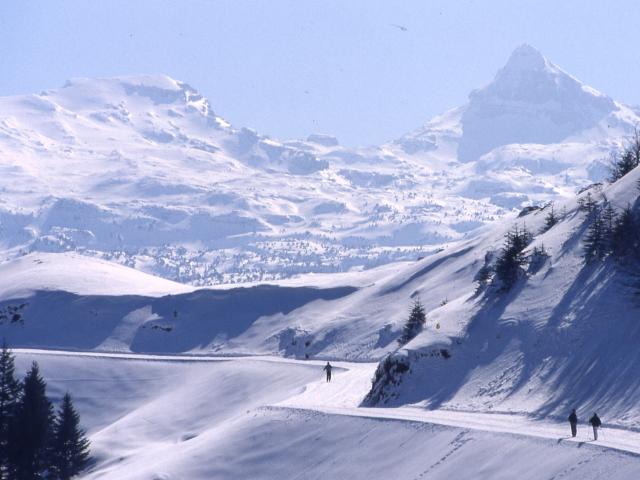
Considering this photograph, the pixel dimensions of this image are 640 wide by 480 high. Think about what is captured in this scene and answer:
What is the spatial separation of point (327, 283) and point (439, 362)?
66.4m

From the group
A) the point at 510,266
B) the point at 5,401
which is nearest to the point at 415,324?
the point at 510,266

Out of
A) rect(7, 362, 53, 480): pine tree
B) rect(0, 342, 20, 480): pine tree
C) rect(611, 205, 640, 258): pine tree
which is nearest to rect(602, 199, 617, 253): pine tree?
rect(611, 205, 640, 258): pine tree

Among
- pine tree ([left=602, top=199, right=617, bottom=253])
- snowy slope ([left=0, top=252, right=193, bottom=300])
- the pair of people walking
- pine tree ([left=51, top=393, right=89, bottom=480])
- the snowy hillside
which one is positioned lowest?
pine tree ([left=51, top=393, right=89, bottom=480])

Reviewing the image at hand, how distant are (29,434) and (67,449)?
20.0ft

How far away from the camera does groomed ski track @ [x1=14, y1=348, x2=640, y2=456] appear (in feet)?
129

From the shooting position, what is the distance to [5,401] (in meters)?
60.1

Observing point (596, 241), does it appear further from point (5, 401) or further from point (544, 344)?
point (5, 401)

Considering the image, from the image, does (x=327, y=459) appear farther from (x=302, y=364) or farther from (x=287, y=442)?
(x=302, y=364)

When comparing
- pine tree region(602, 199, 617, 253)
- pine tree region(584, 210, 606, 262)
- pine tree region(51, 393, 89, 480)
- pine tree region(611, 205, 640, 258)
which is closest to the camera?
pine tree region(611, 205, 640, 258)

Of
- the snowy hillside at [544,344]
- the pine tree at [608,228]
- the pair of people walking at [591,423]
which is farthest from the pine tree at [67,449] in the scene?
the pair of people walking at [591,423]

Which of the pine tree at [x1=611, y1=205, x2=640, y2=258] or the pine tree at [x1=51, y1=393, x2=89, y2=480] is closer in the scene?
the pine tree at [x1=611, y1=205, x2=640, y2=258]

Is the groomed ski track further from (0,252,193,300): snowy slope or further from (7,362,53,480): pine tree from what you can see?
(0,252,193,300): snowy slope

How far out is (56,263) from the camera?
469 ft

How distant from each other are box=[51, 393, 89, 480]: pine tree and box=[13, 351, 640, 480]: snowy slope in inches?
77.9
